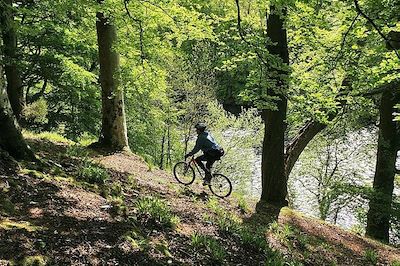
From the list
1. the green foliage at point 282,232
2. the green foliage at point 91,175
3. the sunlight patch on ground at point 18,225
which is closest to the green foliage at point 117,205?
the green foliage at point 91,175

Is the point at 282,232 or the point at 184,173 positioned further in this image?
the point at 184,173

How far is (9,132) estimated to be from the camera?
20.8 ft

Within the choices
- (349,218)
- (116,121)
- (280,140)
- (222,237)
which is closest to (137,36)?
(116,121)

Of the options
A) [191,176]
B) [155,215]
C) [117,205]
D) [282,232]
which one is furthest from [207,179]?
[117,205]

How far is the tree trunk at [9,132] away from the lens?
6227 mm

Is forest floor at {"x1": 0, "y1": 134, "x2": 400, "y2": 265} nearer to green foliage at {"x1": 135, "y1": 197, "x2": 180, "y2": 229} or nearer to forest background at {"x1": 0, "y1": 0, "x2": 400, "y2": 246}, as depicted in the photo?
green foliage at {"x1": 135, "y1": 197, "x2": 180, "y2": 229}

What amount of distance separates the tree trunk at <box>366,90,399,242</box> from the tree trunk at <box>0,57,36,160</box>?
A: 9.98m

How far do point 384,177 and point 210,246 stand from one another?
9.48 m

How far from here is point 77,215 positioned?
18.1 feet

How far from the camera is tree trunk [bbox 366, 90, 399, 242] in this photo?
40.3 ft

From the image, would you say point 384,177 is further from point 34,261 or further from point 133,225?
point 34,261

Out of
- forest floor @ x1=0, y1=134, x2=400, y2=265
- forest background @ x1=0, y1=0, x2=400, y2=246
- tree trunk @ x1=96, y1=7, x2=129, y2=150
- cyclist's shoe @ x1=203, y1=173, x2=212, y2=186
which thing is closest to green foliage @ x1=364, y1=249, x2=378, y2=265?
forest floor @ x1=0, y1=134, x2=400, y2=265

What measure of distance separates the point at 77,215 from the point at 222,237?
2.52m

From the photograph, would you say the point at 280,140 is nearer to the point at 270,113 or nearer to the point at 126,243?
the point at 270,113
